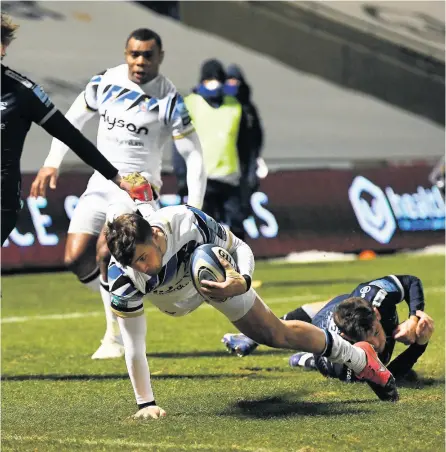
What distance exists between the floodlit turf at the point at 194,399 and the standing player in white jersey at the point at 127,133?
831 millimetres

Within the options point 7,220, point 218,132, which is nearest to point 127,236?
point 7,220

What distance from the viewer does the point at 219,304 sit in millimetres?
6516

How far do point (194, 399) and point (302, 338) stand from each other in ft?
2.82

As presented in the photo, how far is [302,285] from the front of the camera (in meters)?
14.4

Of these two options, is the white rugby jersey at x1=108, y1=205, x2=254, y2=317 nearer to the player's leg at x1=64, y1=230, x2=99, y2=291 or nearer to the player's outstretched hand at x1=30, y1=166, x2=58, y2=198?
the player's outstretched hand at x1=30, y1=166, x2=58, y2=198

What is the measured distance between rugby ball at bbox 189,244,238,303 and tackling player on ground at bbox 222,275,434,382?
126 centimetres

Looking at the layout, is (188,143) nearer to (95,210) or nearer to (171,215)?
(95,210)

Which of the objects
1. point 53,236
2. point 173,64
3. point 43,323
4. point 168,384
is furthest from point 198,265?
point 173,64

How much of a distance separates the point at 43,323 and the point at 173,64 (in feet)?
50.6

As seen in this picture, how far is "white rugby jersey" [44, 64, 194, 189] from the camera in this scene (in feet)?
30.0

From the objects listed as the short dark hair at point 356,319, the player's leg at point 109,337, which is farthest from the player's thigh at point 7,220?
the short dark hair at point 356,319

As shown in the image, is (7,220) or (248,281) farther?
(7,220)

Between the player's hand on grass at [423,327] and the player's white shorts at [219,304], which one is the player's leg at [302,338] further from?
the player's hand on grass at [423,327]

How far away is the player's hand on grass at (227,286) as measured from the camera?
617 centimetres
